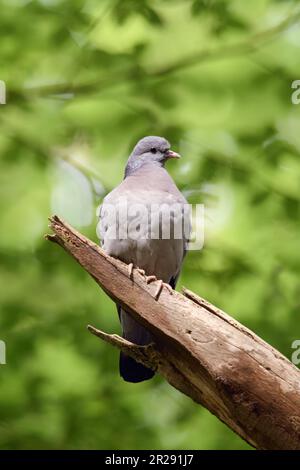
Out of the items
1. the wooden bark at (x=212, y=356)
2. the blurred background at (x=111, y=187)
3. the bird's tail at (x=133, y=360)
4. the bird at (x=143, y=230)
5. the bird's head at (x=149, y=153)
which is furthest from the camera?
the blurred background at (x=111, y=187)

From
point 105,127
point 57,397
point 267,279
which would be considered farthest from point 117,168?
point 57,397

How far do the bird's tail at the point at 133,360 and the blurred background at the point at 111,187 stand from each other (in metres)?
0.80

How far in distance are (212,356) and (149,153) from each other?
132 cm

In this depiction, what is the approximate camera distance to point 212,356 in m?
2.80

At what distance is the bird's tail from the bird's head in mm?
737

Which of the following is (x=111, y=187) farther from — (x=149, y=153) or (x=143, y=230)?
(x=143, y=230)

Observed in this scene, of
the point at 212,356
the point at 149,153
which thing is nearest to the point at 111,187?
the point at 149,153

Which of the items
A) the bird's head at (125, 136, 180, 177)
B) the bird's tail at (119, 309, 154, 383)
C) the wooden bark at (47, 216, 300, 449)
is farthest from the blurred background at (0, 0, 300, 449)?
the wooden bark at (47, 216, 300, 449)

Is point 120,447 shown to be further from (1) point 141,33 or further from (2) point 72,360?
(1) point 141,33

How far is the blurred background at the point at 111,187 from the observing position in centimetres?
A: 443

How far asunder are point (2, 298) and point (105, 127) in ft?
3.77

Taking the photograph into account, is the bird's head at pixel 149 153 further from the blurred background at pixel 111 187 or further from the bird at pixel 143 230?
the blurred background at pixel 111 187

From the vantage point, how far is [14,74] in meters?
4.57

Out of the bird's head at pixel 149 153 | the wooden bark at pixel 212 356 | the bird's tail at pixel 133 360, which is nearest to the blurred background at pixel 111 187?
the bird's head at pixel 149 153
